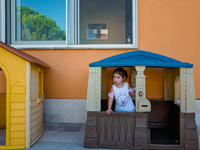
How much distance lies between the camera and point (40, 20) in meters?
4.66

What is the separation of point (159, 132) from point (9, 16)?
4993 millimetres

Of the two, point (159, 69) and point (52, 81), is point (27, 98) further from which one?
point (159, 69)

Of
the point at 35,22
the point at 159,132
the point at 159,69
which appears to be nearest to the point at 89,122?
the point at 159,132

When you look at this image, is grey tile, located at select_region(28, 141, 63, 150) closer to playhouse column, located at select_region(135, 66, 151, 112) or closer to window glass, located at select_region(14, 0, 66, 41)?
playhouse column, located at select_region(135, 66, 151, 112)

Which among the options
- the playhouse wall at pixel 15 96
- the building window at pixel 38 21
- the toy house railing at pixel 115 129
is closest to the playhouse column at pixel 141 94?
the toy house railing at pixel 115 129

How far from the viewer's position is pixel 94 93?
281 centimetres

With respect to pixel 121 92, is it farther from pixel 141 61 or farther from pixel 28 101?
pixel 28 101

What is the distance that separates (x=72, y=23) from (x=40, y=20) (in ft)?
3.31

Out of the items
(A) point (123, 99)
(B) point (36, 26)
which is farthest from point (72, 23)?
(A) point (123, 99)

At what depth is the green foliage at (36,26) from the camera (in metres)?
4.58

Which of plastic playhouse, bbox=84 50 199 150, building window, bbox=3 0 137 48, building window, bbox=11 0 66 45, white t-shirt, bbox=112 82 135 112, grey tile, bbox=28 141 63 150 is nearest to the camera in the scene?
plastic playhouse, bbox=84 50 199 150

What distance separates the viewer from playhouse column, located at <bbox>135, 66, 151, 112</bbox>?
2.71m

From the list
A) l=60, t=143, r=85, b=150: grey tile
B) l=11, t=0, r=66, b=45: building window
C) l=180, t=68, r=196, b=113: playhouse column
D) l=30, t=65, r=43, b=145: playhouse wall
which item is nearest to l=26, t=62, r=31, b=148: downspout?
l=30, t=65, r=43, b=145: playhouse wall

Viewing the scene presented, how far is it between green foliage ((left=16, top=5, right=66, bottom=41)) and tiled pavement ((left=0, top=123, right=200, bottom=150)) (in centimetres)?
241
